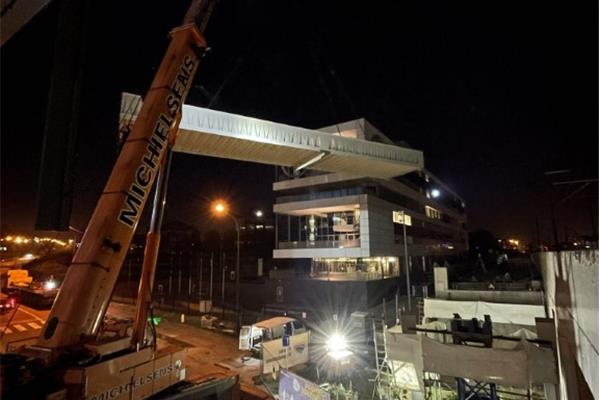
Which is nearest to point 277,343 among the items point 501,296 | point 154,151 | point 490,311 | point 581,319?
point 490,311

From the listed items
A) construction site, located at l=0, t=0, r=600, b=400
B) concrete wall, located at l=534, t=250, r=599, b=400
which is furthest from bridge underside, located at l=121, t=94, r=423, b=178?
concrete wall, located at l=534, t=250, r=599, b=400

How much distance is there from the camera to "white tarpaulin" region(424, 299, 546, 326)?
14529 mm

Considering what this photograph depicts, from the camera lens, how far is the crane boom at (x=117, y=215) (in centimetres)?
508

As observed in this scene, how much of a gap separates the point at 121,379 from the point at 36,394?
1.13 metres

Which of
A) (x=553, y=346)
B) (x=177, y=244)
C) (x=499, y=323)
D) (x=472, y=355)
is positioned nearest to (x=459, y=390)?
(x=472, y=355)

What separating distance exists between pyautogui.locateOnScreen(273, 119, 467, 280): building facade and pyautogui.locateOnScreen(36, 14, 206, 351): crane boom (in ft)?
78.8

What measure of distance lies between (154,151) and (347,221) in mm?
32769

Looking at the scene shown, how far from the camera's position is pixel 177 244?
7519 centimetres

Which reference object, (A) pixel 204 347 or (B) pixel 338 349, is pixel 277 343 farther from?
(A) pixel 204 347

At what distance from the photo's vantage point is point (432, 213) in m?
58.7

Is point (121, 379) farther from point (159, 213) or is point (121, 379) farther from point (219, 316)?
point (219, 316)

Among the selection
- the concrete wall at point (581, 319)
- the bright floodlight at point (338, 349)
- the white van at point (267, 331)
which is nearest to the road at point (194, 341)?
the white van at point (267, 331)

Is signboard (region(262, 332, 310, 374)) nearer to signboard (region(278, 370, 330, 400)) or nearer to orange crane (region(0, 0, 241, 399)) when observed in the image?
signboard (region(278, 370, 330, 400))

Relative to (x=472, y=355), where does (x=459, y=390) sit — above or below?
below
